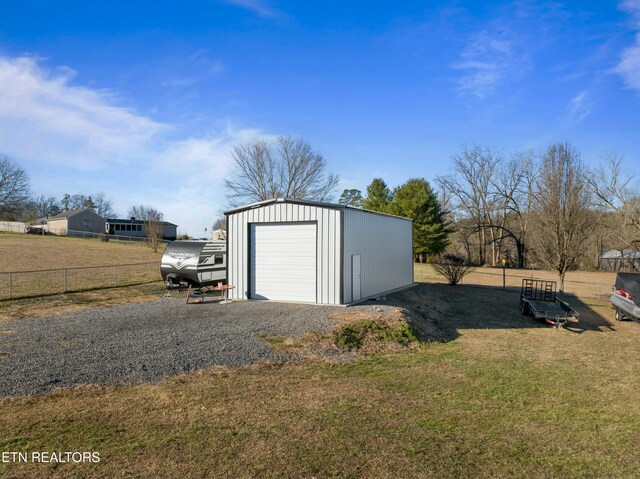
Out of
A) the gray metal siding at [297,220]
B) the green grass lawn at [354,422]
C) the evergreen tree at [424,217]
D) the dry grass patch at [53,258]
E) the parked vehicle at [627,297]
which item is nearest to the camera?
the green grass lawn at [354,422]

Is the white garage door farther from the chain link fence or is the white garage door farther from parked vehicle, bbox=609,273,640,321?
parked vehicle, bbox=609,273,640,321

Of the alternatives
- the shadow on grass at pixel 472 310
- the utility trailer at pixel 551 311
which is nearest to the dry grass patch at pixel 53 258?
A: the shadow on grass at pixel 472 310

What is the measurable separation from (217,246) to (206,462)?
13759mm

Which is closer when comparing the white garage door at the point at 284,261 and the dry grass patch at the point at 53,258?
the white garage door at the point at 284,261

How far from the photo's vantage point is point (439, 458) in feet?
14.6

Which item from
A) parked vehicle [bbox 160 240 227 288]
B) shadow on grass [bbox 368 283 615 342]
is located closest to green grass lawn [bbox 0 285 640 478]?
shadow on grass [bbox 368 283 615 342]

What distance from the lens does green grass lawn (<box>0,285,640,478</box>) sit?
14.0 ft

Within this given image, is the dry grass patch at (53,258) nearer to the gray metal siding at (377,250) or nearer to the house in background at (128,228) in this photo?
the gray metal siding at (377,250)

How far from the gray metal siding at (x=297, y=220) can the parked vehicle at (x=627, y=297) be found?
10383 millimetres

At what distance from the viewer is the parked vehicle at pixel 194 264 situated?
55.4 feet

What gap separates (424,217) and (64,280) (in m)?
34.4

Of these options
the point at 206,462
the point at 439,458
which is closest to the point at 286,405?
the point at 206,462

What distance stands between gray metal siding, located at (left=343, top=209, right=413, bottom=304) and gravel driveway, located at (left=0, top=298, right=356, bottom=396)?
257cm

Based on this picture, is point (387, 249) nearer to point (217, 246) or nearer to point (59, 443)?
point (217, 246)
